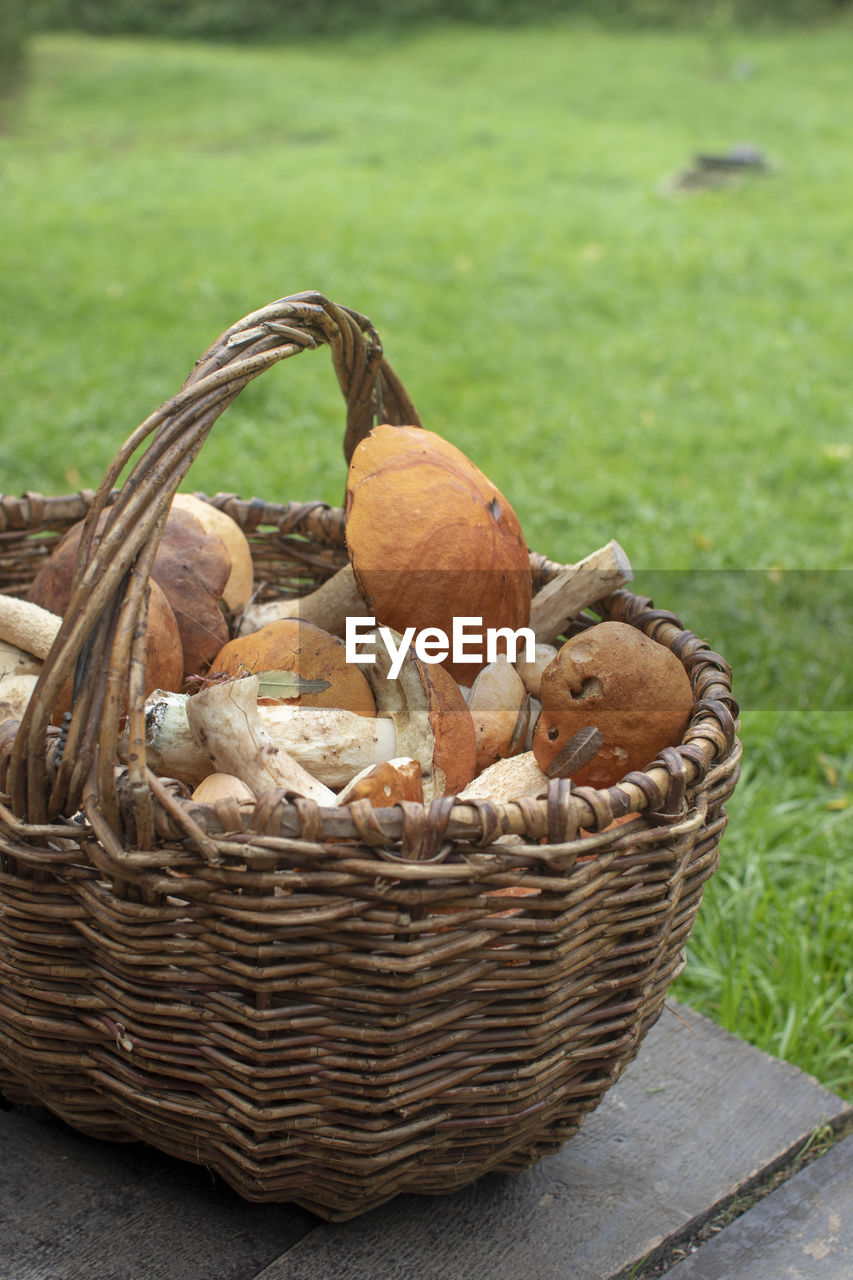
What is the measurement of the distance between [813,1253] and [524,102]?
1302 centimetres

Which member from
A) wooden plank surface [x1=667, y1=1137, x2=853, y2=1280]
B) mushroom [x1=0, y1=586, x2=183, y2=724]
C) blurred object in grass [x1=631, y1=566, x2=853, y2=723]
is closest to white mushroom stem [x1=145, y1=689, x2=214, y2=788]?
mushroom [x1=0, y1=586, x2=183, y2=724]

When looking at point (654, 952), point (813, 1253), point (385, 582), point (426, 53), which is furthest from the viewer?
point (426, 53)

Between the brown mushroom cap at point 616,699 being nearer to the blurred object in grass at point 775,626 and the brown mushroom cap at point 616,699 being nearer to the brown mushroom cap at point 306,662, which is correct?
the brown mushroom cap at point 306,662

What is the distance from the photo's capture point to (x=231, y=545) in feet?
5.61

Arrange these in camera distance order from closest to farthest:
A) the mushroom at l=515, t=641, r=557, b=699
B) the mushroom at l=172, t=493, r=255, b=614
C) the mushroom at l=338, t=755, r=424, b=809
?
the mushroom at l=338, t=755, r=424, b=809, the mushroom at l=515, t=641, r=557, b=699, the mushroom at l=172, t=493, r=255, b=614

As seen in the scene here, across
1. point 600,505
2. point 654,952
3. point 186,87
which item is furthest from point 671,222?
point 186,87

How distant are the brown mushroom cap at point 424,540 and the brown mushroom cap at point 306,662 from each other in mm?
82

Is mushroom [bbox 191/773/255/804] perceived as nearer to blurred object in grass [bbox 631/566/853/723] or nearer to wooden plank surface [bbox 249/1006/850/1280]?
wooden plank surface [bbox 249/1006/850/1280]

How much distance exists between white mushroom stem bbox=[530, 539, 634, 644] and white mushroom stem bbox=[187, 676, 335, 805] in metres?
0.52

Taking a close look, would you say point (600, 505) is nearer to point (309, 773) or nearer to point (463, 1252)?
point (309, 773)

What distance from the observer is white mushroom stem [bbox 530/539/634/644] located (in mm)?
1564

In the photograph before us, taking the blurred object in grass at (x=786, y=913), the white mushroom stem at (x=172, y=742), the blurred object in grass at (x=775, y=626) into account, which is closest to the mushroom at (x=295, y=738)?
the white mushroom stem at (x=172, y=742)

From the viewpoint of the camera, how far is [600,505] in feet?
11.7

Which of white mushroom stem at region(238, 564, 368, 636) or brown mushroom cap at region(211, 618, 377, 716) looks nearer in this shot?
brown mushroom cap at region(211, 618, 377, 716)
